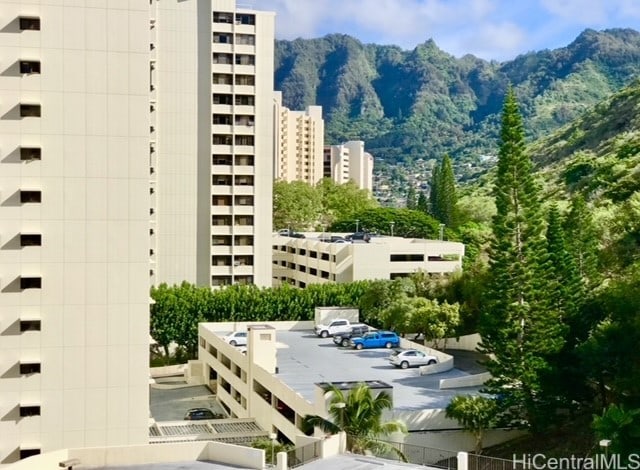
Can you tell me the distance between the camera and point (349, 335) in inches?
1476

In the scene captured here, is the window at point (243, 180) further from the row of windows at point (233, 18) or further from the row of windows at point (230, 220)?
the row of windows at point (233, 18)

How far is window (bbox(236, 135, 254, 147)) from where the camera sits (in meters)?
49.3

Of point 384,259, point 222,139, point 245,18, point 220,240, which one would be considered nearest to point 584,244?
point 384,259

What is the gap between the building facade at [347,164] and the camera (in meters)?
142

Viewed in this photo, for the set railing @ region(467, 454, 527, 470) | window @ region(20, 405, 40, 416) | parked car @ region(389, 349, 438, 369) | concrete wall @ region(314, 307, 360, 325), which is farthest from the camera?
concrete wall @ region(314, 307, 360, 325)

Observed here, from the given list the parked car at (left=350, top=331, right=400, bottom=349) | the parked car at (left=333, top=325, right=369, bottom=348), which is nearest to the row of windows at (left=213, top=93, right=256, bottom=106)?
the parked car at (left=333, top=325, right=369, bottom=348)

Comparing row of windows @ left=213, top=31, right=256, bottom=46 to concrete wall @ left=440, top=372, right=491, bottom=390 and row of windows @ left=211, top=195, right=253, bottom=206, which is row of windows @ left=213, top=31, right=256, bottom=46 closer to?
row of windows @ left=211, top=195, right=253, bottom=206

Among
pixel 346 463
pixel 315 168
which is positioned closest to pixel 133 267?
pixel 346 463

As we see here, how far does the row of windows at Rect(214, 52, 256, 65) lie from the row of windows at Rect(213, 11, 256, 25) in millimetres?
2035

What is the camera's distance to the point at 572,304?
2831 cm

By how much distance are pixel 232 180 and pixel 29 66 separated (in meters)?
29.8

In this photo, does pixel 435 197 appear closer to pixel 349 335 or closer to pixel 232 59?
pixel 232 59

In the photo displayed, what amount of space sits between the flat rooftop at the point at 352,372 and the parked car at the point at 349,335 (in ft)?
1.19

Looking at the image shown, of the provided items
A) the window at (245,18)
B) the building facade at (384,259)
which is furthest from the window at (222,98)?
the building facade at (384,259)
